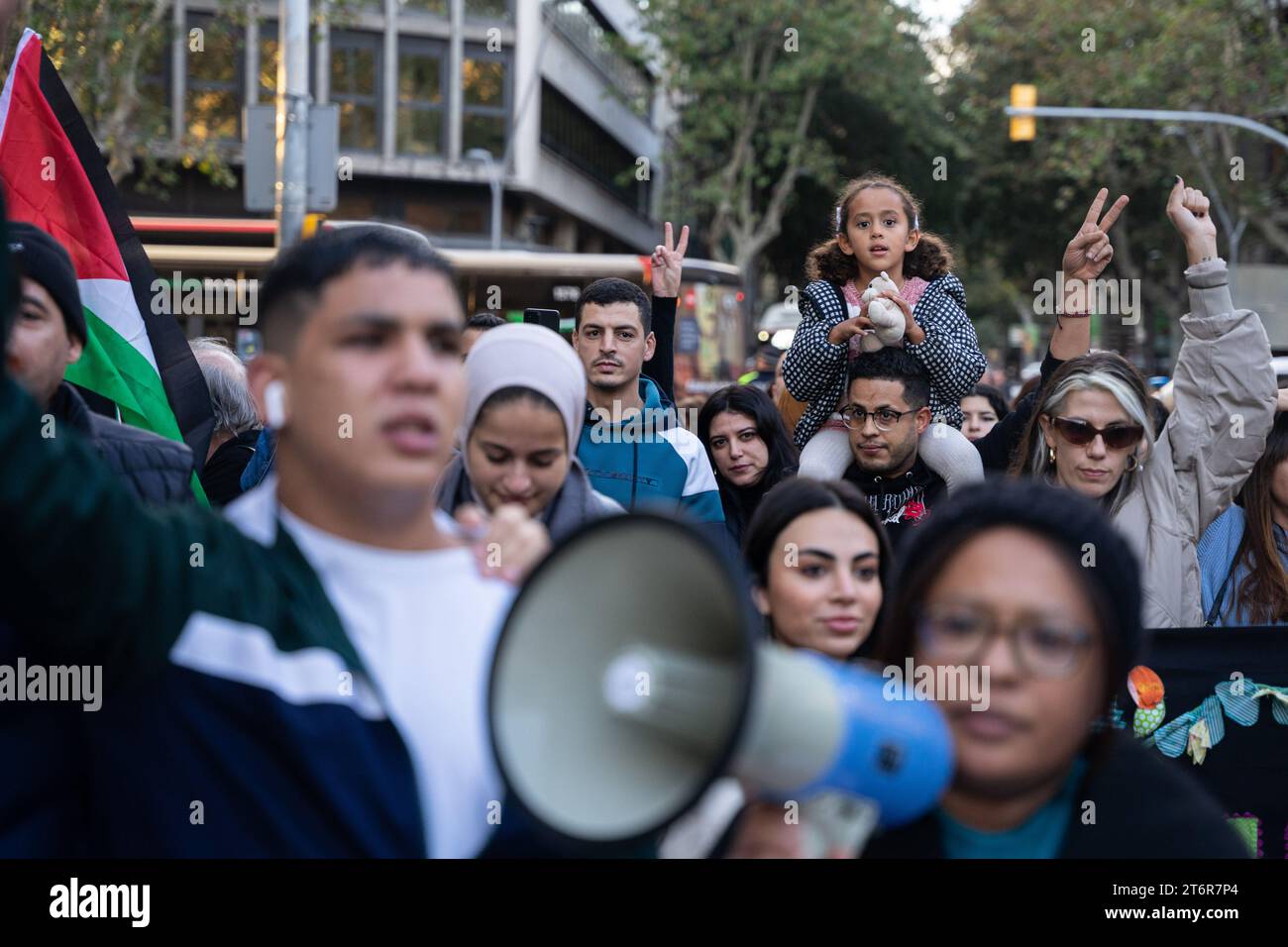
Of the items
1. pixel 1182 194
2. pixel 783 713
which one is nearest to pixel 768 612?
pixel 783 713

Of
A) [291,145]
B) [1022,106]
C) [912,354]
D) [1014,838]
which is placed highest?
[1022,106]

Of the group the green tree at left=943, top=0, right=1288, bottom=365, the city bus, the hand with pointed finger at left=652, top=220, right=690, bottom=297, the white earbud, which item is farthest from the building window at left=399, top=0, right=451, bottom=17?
the white earbud

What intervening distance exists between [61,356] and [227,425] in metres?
2.62

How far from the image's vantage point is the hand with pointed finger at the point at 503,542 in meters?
1.86

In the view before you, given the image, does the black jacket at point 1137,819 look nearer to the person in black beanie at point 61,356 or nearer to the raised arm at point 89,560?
the raised arm at point 89,560

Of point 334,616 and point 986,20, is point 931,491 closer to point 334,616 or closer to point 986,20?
point 334,616

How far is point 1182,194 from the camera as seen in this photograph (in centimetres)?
439

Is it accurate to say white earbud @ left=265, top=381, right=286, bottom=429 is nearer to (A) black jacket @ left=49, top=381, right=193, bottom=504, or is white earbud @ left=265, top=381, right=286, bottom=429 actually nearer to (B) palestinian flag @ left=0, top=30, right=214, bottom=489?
(A) black jacket @ left=49, top=381, right=193, bottom=504

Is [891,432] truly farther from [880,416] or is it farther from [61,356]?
[61,356]

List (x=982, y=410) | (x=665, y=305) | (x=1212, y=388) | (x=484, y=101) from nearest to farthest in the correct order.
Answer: (x=1212, y=388) → (x=665, y=305) → (x=982, y=410) → (x=484, y=101)

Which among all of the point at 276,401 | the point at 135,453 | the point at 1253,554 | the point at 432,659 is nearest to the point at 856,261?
the point at 1253,554

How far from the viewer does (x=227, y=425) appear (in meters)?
5.42

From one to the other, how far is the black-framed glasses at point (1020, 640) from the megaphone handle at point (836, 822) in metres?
0.37

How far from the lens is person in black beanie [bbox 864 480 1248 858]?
70.4 inches
